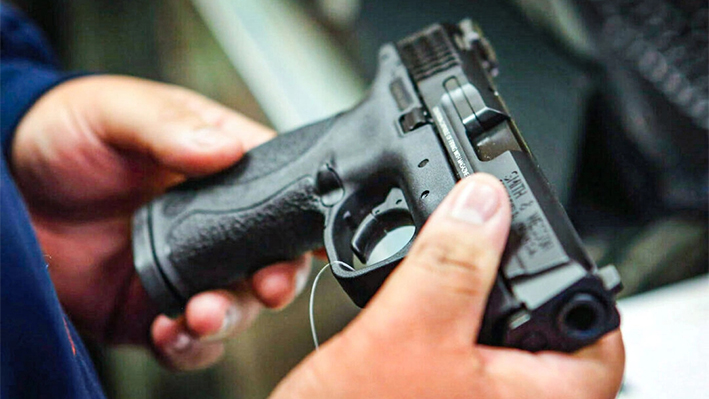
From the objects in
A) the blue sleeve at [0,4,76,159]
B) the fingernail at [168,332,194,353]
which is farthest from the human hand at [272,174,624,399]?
the blue sleeve at [0,4,76,159]

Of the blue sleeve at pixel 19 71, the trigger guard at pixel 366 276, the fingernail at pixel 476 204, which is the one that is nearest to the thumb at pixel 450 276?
the fingernail at pixel 476 204

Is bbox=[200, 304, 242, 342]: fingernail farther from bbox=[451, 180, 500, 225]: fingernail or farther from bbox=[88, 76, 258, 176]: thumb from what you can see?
bbox=[451, 180, 500, 225]: fingernail

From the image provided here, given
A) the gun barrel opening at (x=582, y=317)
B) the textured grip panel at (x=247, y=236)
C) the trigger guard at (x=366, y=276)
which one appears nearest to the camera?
the gun barrel opening at (x=582, y=317)

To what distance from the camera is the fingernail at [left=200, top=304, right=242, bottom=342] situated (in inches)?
32.8

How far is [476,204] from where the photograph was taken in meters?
0.43

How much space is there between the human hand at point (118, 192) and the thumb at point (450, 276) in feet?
1.35

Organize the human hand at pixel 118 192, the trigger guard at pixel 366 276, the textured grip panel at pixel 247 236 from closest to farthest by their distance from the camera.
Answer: the trigger guard at pixel 366 276 → the textured grip panel at pixel 247 236 → the human hand at pixel 118 192

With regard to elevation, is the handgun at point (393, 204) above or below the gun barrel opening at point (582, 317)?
above

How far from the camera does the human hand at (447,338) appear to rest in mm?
407

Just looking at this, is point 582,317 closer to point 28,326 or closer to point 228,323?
point 28,326

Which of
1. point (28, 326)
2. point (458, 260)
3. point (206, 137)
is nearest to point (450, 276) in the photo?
point (458, 260)

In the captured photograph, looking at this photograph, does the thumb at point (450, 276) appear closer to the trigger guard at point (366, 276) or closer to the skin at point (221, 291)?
the skin at point (221, 291)

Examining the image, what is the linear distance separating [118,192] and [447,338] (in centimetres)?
71

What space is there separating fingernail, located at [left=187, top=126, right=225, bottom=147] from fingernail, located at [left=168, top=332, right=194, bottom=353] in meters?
0.32
